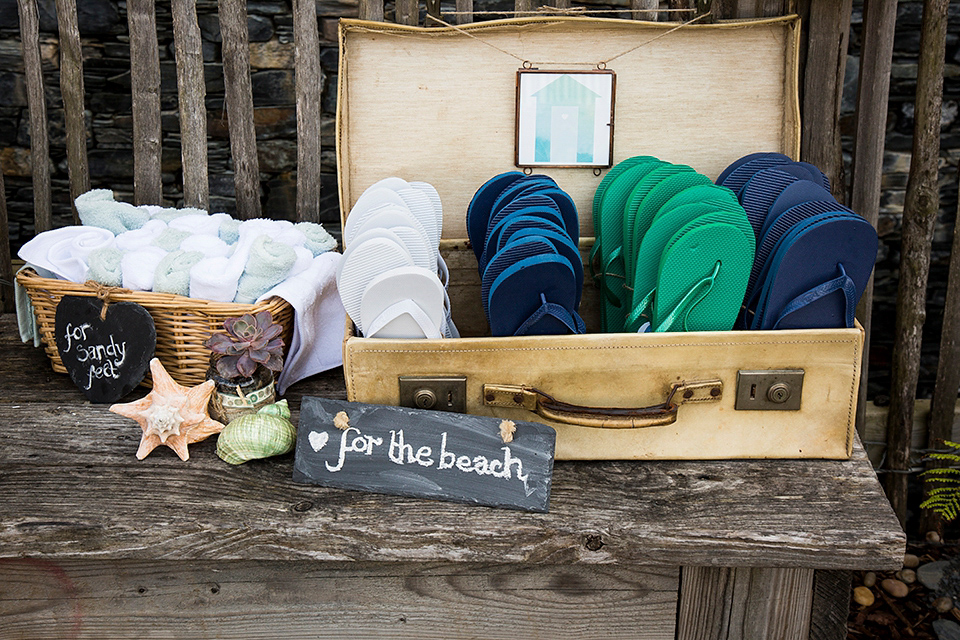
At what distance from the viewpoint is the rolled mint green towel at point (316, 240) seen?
157 cm

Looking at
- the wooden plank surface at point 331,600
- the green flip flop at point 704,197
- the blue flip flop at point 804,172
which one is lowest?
the wooden plank surface at point 331,600

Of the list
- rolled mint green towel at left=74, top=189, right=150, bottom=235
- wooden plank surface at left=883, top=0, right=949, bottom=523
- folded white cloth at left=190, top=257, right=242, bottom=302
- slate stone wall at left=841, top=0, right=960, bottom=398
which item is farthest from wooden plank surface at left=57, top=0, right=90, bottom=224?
slate stone wall at left=841, top=0, right=960, bottom=398

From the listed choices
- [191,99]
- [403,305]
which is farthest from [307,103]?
[403,305]

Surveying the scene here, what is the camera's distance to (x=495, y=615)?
118 centimetres

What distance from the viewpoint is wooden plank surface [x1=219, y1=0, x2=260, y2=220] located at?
181 cm

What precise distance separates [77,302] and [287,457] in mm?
513

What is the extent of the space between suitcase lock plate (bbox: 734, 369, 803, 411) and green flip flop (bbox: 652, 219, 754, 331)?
94 mm

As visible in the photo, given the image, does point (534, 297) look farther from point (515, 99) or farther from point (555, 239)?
point (515, 99)

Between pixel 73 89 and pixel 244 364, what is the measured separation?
3.76ft

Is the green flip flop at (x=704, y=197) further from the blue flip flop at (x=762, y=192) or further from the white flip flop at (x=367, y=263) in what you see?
the white flip flop at (x=367, y=263)

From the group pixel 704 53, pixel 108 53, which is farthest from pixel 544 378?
pixel 108 53

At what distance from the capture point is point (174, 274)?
4.46 ft

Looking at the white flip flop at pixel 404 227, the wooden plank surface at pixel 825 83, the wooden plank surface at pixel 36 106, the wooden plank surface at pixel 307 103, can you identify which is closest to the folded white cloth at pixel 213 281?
the white flip flop at pixel 404 227

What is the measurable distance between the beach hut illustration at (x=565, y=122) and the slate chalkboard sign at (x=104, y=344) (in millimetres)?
976
